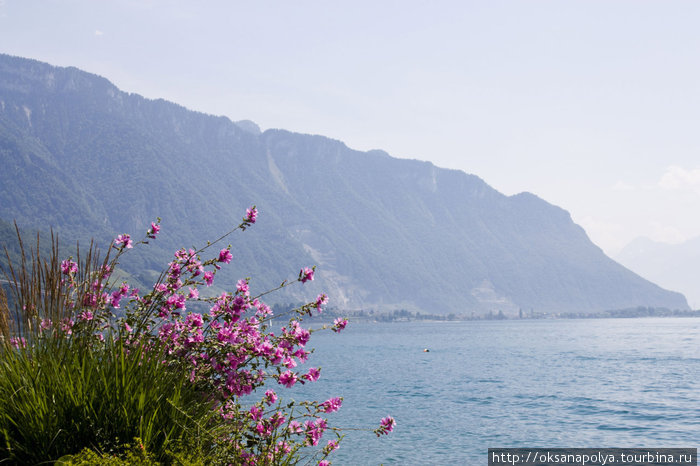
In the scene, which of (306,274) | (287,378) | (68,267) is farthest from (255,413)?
(68,267)

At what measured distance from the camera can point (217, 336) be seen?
20.4ft

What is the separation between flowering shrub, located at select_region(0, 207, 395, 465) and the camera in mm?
4953

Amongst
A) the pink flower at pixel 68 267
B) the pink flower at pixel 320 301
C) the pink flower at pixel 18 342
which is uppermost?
the pink flower at pixel 68 267

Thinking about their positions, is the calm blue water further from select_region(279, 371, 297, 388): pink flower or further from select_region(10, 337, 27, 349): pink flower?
select_region(10, 337, 27, 349): pink flower

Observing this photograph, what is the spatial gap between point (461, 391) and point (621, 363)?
3145 centimetres

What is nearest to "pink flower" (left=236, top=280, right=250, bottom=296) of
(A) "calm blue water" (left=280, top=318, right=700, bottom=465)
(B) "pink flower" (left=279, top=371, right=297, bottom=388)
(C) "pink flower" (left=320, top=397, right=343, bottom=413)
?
(B) "pink flower" (left=279, top=371, right=297, bottom=388)

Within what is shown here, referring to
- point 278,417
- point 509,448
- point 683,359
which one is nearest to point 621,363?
point 683,359

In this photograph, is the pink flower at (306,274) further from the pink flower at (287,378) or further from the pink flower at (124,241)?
the pink flower at (124,241)

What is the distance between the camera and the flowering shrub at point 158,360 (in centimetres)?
495

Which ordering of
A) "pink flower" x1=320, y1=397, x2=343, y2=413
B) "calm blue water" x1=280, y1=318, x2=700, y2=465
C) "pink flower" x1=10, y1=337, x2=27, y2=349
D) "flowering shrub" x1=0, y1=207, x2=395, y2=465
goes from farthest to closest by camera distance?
"calm blue water" x1=280, y1=318, x2=700, y2=465 < "pink flower" x1=320, y1=397, x2=343, y2=413 < "pink flower" x1=10, y1=337, x2=27, y2=349 < "flowering shrub" x1=0, y1=207, x2=395, y2=465

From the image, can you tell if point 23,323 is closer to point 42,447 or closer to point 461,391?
point 42,447

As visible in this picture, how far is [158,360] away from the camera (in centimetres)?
552

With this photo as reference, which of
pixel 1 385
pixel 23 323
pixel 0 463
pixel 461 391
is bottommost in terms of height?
pixel 461 391

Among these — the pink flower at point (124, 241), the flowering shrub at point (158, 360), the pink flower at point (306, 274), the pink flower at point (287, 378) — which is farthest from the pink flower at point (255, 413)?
the pink flower at point (124, 241)
